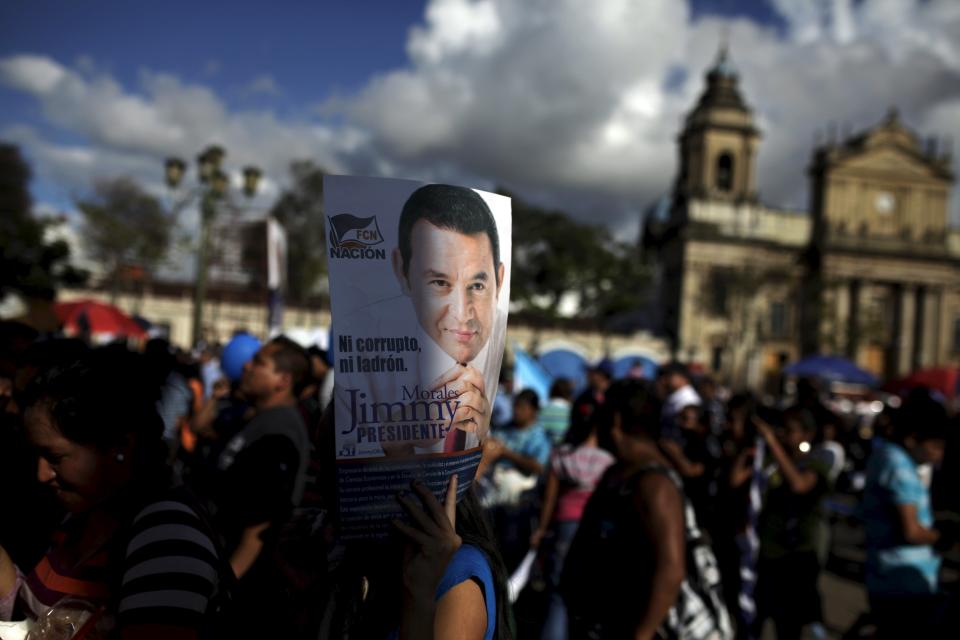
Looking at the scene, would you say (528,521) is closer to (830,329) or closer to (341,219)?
(341,219)

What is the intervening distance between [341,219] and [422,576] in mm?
686

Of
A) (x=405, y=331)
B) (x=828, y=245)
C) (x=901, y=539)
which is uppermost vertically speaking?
(x=828, y=245)

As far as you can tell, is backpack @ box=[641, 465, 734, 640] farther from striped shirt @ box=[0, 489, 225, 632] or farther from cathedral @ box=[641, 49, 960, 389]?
cathedral @ box=[641, 49, 960, 389]

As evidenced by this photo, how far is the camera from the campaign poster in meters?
1.42

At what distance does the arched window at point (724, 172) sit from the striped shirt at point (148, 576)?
187 ft

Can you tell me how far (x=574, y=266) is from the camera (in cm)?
5338

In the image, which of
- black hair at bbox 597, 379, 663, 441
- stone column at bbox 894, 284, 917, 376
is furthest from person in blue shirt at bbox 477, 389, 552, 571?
stone column at bbox 894, 284, 917, 376

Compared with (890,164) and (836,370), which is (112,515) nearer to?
(836,370)

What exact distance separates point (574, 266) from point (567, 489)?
161ft

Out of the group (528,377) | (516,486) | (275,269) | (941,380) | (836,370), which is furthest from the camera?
(836,370)

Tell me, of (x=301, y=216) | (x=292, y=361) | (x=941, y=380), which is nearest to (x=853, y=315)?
(x=301, y=216)

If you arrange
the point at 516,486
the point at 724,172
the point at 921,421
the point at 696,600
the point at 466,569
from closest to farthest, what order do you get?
the point at 466,569, the point at 696,600, the point at 921,421, the point at 516,486, the point at 724,172

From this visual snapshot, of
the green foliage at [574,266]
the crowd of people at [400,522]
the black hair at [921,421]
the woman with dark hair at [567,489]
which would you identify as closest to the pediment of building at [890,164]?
the green foliage at [574,266]

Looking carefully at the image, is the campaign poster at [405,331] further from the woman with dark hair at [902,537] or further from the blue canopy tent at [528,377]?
the blue canopy tent at [528,377]
